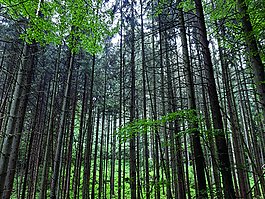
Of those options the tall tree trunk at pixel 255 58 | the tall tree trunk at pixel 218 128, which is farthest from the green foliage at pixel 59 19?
the tall tree trunk at pixel 255 58

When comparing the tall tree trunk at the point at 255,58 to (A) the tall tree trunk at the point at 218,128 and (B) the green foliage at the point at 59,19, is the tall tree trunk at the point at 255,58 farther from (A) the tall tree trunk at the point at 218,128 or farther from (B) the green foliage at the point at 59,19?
(B) the green foliage at the point at 59,19

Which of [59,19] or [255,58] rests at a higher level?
[59,19]

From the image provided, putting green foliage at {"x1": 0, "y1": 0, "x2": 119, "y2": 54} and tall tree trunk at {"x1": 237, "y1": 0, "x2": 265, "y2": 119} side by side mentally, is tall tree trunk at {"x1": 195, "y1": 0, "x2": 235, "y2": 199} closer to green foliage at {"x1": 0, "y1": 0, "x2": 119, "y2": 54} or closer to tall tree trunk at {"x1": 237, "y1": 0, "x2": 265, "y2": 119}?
tall tree trunk at {"x1": 237, "y1": 0, "x2": 265, "y2": 119}

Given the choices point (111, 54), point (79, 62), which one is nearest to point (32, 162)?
→ point (79, 62)

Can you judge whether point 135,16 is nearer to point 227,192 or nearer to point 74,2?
point 74,2

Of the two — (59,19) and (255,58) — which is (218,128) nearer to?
(255,58)

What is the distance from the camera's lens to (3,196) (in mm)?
4445

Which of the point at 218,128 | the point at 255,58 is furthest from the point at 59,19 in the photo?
the point at 255,58

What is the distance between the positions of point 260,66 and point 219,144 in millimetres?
2348

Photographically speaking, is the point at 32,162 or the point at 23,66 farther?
the point at 32,162

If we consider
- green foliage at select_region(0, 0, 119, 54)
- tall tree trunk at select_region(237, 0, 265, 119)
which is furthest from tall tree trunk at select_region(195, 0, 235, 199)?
green foliage at select_region(0, 0, 119, 54)

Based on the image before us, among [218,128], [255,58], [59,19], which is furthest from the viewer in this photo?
[59,19]

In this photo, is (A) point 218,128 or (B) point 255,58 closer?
(A) point 218,128

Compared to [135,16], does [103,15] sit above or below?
below
